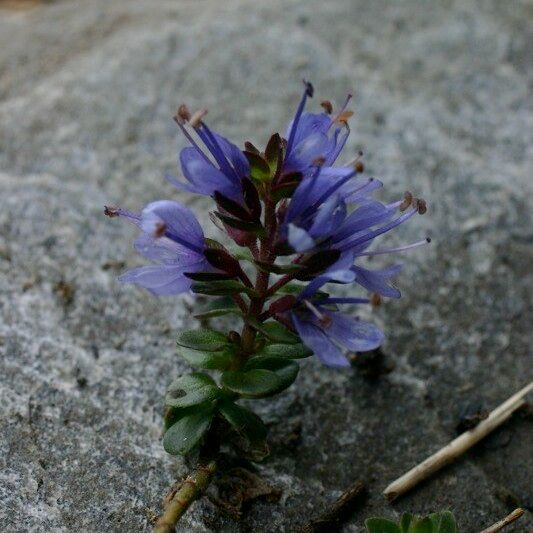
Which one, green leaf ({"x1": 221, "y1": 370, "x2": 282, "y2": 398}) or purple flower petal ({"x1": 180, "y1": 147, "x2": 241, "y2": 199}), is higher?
purple flower petal ({"x1": 180, "y1": 147, "x2": 241, "y2": 199})

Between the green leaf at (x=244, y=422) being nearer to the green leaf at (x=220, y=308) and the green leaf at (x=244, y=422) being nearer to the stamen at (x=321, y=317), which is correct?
the green leaf at (x=220, y=308)

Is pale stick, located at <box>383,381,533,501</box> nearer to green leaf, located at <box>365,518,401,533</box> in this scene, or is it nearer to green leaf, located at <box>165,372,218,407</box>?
green leaf, located at <box>365,518,401,533</box>

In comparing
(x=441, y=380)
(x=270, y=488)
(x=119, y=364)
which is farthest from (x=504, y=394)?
(x=119, y=364)

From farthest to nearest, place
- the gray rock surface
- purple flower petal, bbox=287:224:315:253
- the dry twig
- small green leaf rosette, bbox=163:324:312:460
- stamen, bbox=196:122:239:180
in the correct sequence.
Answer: the gray rock surface
the dry twig
small green leaf rosette, bbox=163:324:312:460
stamen, bbox=196:122:239:180
purple flower petal, bbox=287:224:315:253

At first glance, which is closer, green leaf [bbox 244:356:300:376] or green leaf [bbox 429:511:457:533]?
green leaf [bbox 429:511:457:533]

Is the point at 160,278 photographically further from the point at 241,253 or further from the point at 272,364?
the point at 272,364

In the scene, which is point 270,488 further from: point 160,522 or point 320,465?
point 160,522

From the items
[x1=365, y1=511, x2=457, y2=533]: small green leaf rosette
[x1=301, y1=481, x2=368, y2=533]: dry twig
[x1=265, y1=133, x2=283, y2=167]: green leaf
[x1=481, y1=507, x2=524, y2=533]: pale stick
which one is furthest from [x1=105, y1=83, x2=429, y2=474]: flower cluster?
[x1=481, y1=507, x2=524, y2=533]: pale stick
